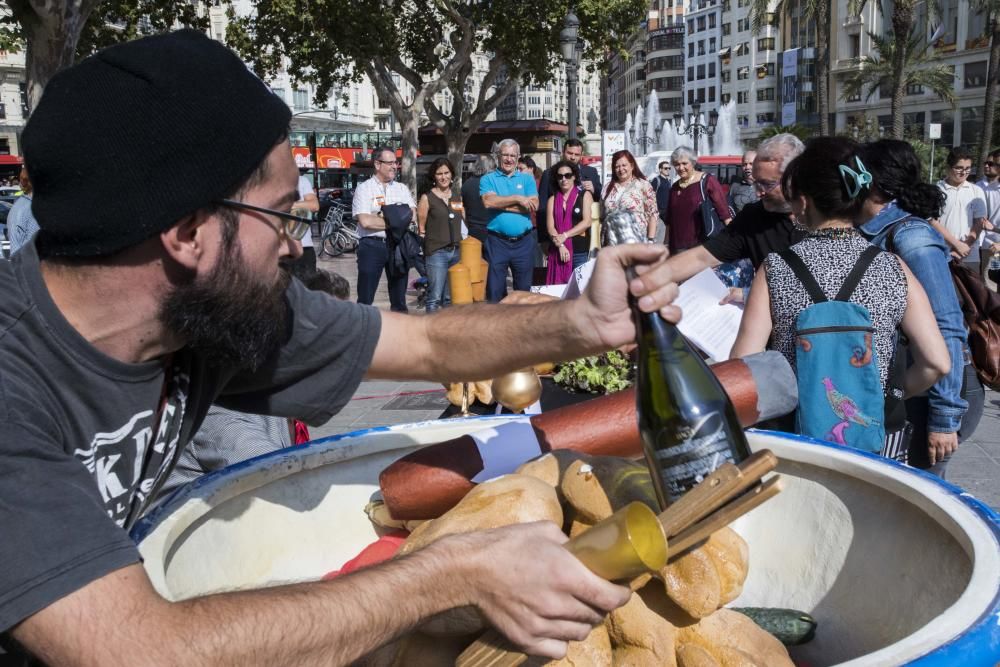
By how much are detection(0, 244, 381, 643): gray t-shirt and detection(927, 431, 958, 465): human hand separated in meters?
2.11

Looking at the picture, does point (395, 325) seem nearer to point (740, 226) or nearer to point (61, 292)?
point (61, 292)

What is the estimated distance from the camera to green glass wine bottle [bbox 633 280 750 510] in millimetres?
1373

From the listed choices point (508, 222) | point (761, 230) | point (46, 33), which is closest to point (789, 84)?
point (508, 222)

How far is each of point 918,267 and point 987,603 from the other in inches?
76.8

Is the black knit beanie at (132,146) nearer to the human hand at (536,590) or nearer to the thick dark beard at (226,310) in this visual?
the thick dark beard at (226,310)

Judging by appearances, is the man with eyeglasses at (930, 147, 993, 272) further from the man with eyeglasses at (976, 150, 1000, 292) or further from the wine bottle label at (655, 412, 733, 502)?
the wine bottle label at (655, 412, 733, 502)

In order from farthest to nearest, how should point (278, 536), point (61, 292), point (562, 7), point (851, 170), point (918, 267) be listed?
1. point (562, 7)
2. point (918, 267)
3. point (851, 170)
4. point (278, 536)
5. point (61, 292)

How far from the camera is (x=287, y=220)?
153cm

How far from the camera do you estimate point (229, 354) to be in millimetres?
1537

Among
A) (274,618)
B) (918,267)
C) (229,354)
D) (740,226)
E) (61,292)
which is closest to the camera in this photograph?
(274,618)

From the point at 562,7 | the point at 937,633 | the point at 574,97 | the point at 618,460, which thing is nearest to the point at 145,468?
the point at 618,460

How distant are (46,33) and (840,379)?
386 inches

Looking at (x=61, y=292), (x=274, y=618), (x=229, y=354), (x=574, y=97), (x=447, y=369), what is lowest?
(x=274, y=618)

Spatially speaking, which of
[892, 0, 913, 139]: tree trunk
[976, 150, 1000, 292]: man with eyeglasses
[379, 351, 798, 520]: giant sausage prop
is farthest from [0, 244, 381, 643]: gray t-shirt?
[892, 0, 913, 139]: tree trunk
